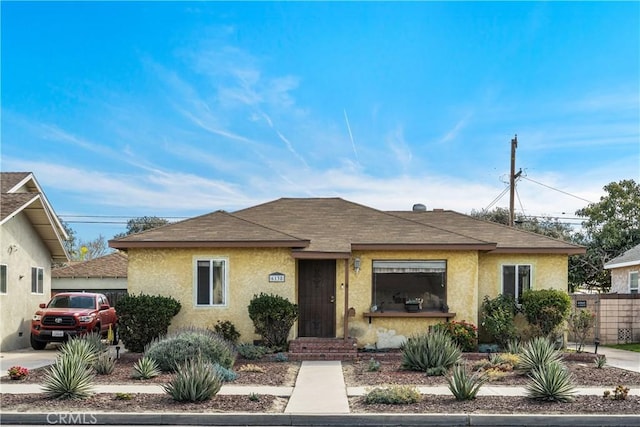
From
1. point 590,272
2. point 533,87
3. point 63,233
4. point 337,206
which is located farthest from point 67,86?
point 590,272

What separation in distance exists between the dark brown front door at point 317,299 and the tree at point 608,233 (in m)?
22.6

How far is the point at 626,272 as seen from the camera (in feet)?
86.2

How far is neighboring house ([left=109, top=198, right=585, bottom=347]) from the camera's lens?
1683 centimetres

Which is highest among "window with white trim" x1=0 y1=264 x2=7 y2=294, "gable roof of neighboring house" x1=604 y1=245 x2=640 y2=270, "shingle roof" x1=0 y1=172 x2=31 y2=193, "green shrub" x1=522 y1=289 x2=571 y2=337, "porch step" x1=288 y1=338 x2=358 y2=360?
"shingle roof" x1=0 y1=172 x2=31 y2=193

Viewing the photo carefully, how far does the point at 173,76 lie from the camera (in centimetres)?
1827

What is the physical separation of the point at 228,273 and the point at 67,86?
7870 mm

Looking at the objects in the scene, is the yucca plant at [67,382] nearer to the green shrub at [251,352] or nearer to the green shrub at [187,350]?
the green shrub at [187,350]

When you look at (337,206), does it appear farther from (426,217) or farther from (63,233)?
(63,233)

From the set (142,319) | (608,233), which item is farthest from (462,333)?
(608,233)

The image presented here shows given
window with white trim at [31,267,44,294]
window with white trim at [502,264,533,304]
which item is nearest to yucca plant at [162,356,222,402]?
window with white trim at [502,264,533,304]

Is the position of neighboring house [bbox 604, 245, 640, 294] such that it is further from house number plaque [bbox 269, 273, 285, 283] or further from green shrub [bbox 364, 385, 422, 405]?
green shrub [bbox 364, 385, 422, 405]

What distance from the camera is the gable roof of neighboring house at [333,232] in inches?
658

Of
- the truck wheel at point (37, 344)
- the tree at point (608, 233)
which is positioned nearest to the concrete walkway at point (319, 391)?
the truck wheel at point (37, 344)

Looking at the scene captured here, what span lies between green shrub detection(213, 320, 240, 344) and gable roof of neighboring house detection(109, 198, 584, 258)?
2.11 metres
